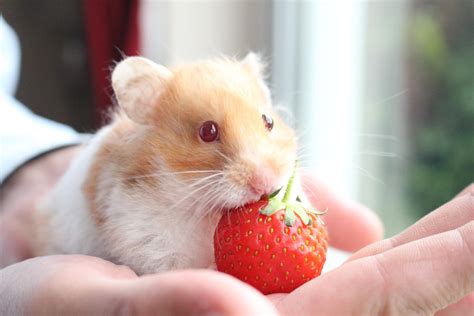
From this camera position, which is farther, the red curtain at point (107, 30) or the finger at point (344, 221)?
the red curtain at point (107, 30)

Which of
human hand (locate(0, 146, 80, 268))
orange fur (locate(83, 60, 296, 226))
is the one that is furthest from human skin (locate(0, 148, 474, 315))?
human hand (locate(0, 146, 80, 268))

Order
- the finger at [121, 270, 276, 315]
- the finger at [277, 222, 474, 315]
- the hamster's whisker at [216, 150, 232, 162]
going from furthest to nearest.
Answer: the hamster's whisker at [216, 150, 232, 162] → the finger at [277, 222, 474, 315] → the finger at [121, 270, 276, 315]

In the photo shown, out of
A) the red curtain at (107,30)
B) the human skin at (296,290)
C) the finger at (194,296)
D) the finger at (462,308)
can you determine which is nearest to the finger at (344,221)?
the human skin at (296,290)

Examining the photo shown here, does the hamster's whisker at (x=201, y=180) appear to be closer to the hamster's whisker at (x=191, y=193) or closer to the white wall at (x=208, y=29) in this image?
the hamster's whisker at (x=191, y=193)

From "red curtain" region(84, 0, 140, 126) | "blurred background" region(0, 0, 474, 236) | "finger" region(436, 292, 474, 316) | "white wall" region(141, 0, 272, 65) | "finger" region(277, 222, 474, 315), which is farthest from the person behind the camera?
"white wall" region(141, 0, 272, 65)

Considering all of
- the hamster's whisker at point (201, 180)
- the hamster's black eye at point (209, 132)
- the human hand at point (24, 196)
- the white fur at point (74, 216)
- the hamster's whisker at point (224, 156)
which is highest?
the hamster's black eye at point (209, 132)

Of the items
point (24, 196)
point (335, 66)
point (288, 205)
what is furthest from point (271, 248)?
point (335, 66)

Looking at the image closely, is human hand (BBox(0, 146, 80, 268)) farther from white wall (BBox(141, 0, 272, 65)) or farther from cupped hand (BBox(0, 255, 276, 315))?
white wall (BBox(141, 0, 272, 65))
